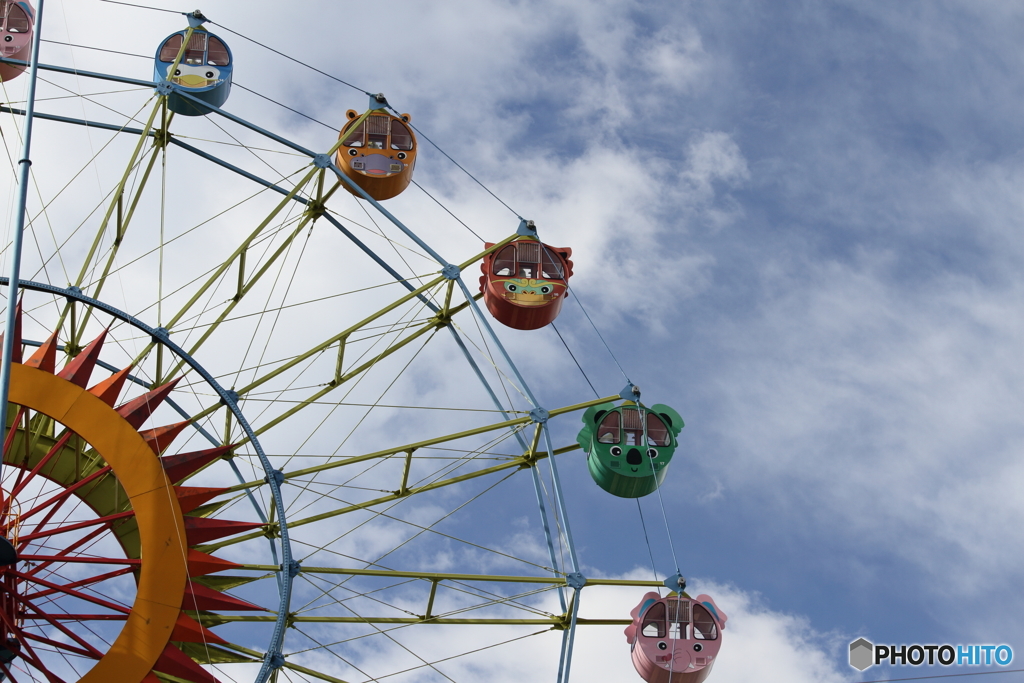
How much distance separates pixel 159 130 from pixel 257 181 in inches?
78.9

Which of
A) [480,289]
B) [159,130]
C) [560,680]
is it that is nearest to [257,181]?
[159,130]

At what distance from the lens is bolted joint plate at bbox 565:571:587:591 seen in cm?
2080

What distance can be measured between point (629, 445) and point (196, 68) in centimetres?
1092

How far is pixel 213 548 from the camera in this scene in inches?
832

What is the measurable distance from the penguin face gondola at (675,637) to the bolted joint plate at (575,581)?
1181mm

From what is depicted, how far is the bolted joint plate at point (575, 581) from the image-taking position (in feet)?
68.2

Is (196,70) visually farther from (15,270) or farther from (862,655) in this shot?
(862,655)

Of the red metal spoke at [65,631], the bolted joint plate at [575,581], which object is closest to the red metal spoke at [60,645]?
the red metal spoke at [65,631]

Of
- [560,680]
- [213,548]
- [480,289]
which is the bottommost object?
[560,680]

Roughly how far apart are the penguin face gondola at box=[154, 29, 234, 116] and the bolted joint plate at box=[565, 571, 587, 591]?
1084 cm

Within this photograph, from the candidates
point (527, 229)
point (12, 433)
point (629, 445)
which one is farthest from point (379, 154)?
point (12, 433)

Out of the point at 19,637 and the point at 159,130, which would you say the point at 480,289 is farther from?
the point at 19,637

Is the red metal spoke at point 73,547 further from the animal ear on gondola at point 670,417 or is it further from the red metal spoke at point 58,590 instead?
the animal ear on gondola at point 670,417

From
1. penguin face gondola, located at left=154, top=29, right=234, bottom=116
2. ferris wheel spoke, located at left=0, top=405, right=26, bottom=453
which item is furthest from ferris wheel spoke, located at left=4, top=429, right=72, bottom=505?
penguin face gondola, located at left=154, top=29, right=234, bottom=116
